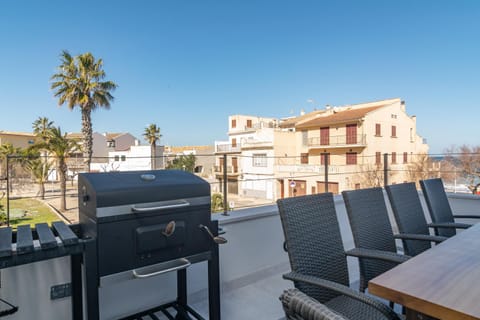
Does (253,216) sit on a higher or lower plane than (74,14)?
lower

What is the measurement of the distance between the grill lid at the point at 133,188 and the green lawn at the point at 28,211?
0.72 metres

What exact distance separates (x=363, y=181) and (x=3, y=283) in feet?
24.0

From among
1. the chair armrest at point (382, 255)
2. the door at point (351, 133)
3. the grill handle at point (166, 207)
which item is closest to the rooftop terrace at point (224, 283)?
the grill handle at point (166, 207)

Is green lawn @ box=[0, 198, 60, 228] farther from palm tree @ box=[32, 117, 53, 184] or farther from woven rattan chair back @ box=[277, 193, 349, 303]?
woven rattan chair back @ box=[277, 193, 349, 303]

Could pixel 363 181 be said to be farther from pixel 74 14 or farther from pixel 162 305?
pixel 74 14

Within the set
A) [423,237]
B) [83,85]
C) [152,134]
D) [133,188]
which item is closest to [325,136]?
[152,134]

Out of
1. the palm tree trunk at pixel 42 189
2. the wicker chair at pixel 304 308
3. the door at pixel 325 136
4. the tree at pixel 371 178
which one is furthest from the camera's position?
the door at pixel 325 136

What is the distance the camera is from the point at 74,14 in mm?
7199

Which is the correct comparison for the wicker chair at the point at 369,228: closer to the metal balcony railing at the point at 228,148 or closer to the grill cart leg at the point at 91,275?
the grill cart leg at the point at 91,275

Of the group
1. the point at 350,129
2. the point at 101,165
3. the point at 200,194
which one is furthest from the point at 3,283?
the point at 350,129

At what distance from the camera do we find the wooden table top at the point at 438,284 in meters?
0.77

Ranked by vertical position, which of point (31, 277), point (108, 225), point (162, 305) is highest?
point (108, 225)

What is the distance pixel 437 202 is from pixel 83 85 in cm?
1273

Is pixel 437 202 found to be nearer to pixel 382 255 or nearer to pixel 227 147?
pixel 382 255
